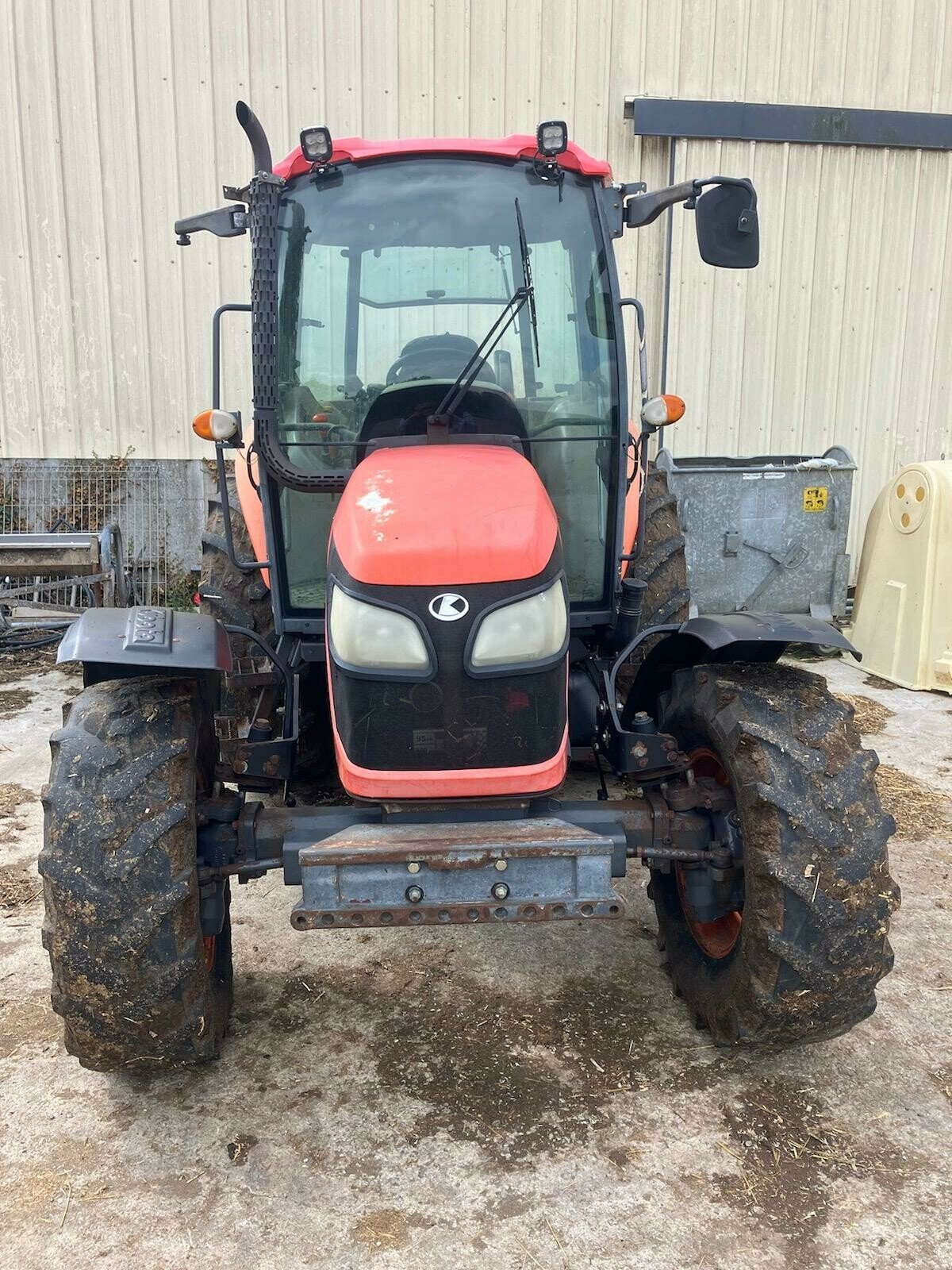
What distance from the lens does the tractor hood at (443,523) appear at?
87.4 inches

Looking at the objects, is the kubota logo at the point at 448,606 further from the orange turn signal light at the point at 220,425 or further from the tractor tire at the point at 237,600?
the tractor tire at the point at 237,600

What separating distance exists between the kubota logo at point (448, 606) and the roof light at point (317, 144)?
4.37ft

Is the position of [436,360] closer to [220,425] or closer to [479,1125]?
[220,425]

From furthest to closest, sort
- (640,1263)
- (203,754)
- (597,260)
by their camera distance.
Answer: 1. (597,260)
2. (203,754)
3. (640,1263)

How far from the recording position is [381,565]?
2.22 meters

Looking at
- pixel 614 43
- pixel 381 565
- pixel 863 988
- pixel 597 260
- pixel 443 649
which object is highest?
pixel 614 43

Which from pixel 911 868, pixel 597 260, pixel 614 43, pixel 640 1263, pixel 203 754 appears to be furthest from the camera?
pixel 614 43

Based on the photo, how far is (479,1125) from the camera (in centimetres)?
233

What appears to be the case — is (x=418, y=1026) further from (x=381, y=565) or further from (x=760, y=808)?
(x=381, y=565)

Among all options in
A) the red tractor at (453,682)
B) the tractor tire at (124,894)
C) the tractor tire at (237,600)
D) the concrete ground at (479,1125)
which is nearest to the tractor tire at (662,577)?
the red tractor at (453,682)

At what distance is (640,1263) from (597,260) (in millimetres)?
→ 2534

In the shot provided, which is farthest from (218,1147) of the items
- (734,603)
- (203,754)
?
(734,603)

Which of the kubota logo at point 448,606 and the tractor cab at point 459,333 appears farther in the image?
the tractor cab at point 459,333

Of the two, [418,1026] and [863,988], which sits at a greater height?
[863,988]
